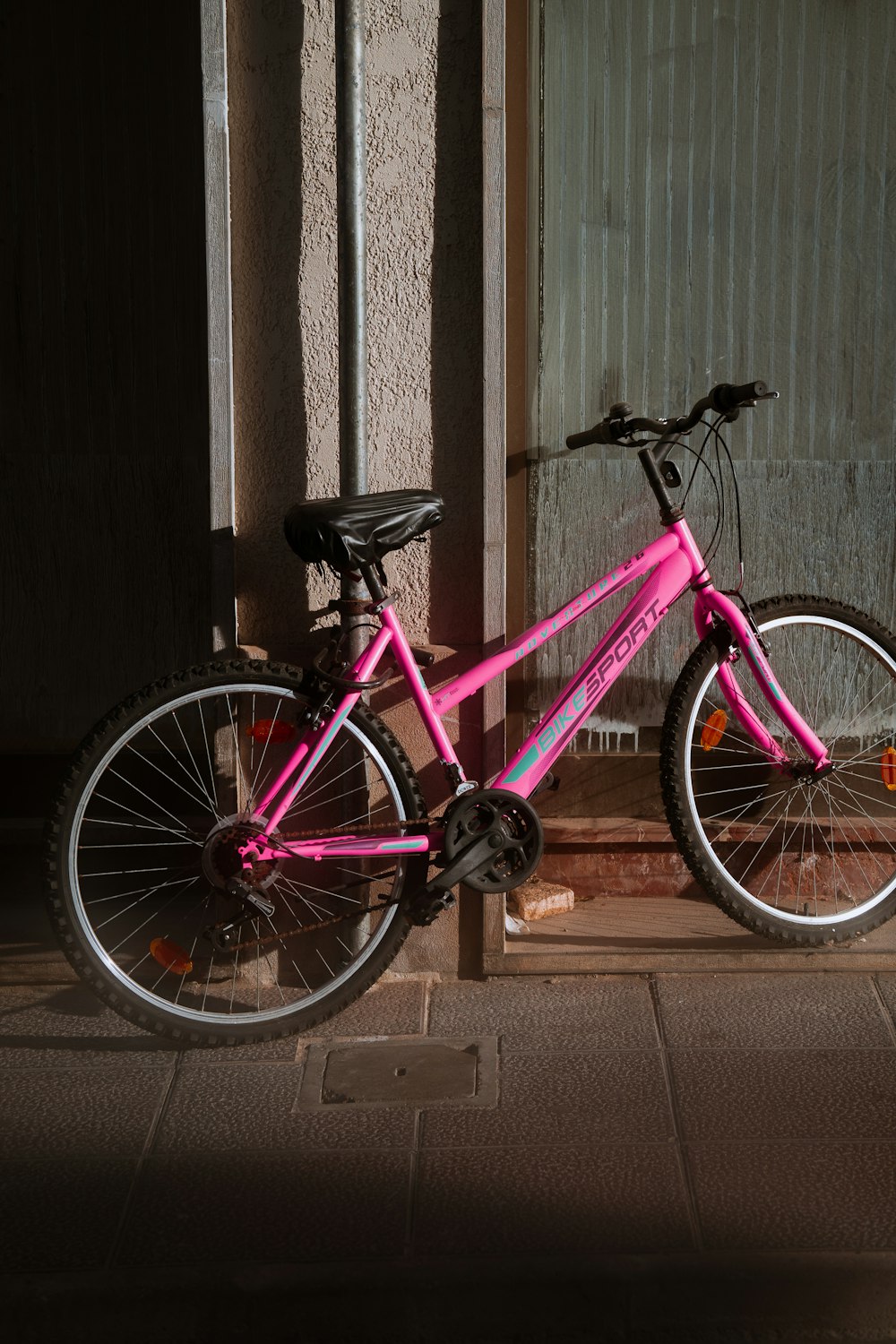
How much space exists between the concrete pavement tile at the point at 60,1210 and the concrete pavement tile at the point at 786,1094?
4.36ft

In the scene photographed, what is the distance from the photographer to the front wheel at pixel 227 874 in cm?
365

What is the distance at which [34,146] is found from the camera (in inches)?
184

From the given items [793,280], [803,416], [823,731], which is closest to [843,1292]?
[823,731]

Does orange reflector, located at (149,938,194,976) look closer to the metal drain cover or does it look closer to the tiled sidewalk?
the tiled sidewalk

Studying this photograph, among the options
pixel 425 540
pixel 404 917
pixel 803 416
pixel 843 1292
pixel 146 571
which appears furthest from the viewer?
pixel 146 571

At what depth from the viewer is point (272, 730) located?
3.80 metres

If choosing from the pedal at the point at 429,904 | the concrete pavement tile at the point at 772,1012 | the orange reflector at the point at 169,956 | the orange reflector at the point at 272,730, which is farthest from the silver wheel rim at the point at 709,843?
the orange reflector at the point at 169,956

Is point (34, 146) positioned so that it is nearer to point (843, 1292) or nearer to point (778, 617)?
point (778, 617)

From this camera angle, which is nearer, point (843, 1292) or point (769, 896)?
point (843, 1292)

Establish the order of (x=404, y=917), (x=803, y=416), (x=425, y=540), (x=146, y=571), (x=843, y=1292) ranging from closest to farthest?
(x=843, y=1292), (x=404, y=917), (x=425, y=540), (x=803, y=416), (x=146, y=571)

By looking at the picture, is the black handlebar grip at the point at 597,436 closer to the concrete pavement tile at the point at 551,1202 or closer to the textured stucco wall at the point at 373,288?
the textured stucco wall at the point at 373,288

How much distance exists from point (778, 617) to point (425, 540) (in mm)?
1048

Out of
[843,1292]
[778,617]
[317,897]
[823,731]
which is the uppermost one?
[778,617]

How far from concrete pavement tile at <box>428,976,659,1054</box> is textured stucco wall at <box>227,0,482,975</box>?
0.66 ft
